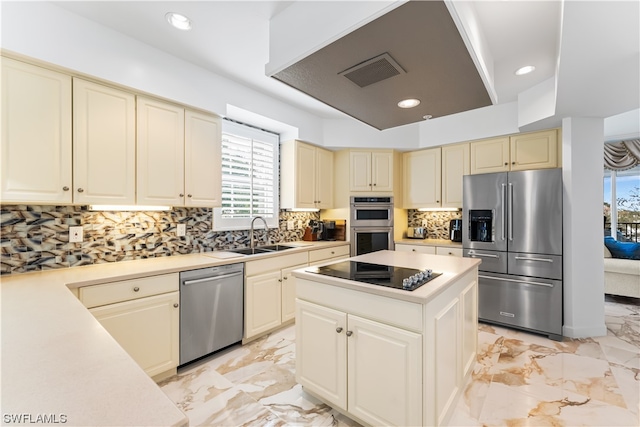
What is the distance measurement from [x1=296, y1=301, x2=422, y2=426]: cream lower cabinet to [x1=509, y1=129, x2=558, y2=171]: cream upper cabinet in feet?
10.1

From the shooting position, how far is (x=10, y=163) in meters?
1.78

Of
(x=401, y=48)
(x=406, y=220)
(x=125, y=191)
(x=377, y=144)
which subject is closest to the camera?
(x=401, y=48)

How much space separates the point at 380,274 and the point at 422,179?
9.35ft

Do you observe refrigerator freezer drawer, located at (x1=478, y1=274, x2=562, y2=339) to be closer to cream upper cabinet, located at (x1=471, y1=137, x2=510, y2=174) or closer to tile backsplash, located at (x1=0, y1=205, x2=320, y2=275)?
cream upper cabinet, located at (x1=471, y1=137, x2=510, y2=174)

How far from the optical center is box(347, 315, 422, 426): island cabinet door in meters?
1.48

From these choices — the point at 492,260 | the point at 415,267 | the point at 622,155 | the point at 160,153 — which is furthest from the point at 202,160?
the point at 622,155

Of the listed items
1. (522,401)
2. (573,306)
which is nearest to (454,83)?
(522,401)

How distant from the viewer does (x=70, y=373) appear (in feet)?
2.33

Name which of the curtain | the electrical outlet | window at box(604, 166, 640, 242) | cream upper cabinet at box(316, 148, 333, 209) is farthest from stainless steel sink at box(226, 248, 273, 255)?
window at box(604, 166, 640, 242)

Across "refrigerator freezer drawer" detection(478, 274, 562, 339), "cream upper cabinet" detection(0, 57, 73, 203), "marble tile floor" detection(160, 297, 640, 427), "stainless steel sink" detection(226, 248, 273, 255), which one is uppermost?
"cream upper cabinet" detection(0, 57, 73, 203)

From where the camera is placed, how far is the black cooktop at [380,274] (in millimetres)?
1616

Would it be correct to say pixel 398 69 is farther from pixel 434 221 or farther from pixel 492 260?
pixel 434 221

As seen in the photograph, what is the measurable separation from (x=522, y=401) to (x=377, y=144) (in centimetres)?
326

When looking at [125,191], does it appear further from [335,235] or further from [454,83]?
[335,235]
